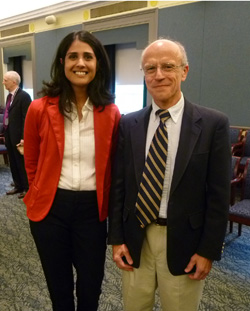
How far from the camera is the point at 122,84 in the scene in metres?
6.17

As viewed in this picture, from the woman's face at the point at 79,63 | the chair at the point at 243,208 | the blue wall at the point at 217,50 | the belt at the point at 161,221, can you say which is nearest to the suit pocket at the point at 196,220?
the belt at the point at 161,221

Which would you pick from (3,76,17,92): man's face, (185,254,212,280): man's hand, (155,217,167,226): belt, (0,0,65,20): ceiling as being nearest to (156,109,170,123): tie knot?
(155,217,167,226): belt

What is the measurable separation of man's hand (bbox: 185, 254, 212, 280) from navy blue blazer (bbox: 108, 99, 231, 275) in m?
0.02

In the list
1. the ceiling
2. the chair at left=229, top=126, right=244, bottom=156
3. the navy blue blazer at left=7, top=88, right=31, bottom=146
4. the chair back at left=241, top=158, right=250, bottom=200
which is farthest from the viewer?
the ceiling

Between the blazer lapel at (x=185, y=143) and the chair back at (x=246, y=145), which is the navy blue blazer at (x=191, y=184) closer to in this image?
the blazer lapel at (x=185, y=143)

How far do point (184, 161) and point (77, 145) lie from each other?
47 cm

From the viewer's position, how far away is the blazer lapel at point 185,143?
1091 mm

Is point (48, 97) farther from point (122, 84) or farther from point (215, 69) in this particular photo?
point (122, 84)

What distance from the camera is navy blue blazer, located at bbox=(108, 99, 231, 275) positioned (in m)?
1.10

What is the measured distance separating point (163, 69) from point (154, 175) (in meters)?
0.41

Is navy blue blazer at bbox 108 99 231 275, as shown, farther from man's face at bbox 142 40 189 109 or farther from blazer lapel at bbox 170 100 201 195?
man's face at bbox 142 40 189 109

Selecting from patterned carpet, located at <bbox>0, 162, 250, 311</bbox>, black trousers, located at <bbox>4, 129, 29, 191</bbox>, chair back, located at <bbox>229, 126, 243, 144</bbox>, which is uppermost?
chair back, located at <bbox>229, 126, 243, 144</bbox>

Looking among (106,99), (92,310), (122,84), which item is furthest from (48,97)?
(122,84)

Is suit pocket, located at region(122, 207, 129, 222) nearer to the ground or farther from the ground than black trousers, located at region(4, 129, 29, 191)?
farther from the ground
